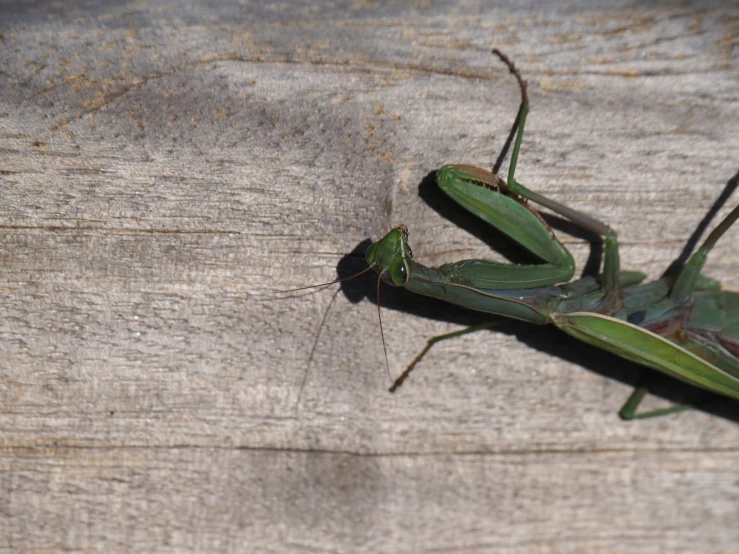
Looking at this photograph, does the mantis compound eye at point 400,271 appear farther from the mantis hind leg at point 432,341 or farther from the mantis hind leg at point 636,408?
the mantis hind leg at point 636,408

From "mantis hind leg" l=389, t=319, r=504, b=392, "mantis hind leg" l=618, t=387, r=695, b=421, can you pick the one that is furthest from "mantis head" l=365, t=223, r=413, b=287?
"mantis hind leg" l=618, t=387, r=695, b=421

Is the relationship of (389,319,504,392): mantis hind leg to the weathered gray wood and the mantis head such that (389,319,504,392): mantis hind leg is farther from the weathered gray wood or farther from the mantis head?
the mantis head

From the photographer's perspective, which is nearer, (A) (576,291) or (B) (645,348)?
(B) (645,348)

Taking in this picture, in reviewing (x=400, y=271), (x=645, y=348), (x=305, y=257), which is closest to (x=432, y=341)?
(x=400, y=271)

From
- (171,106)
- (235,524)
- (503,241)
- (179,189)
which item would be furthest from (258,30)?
(235,524)

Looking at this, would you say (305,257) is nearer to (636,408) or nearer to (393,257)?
(393,257)

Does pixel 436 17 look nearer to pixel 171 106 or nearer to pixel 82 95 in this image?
pixel 171 106
